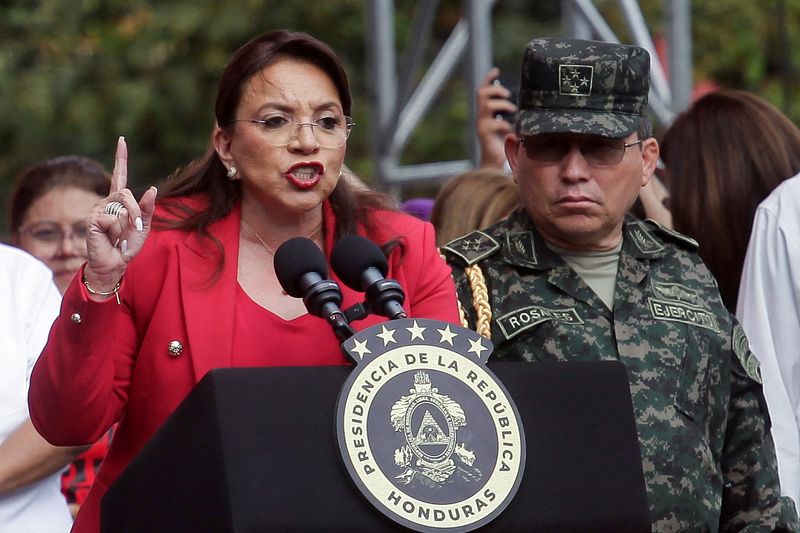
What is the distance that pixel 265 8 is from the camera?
13711mm

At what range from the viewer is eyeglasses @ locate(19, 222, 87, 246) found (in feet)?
17.7

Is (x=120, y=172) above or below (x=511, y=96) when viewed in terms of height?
below

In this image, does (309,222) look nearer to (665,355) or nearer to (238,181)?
(238,181)

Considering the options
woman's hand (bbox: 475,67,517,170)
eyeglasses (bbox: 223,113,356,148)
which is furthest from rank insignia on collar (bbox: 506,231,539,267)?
woman's hand (bbox: 475,67,517,170)

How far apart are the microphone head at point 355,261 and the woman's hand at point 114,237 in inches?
14.5

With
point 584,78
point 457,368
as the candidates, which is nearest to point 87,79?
point 584,78

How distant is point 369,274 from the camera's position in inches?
113

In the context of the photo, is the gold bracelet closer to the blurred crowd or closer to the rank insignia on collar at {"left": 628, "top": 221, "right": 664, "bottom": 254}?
the blurred crowd

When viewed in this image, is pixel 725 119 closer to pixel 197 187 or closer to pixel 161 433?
pixel 197 187

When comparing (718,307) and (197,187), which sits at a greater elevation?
(197,187)

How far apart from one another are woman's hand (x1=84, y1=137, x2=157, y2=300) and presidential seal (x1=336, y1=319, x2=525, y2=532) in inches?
18.5

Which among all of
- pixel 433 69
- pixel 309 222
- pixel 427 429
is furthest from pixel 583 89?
pixel 433 69

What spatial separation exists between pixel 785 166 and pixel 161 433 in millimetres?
2521

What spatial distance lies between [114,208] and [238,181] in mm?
521
